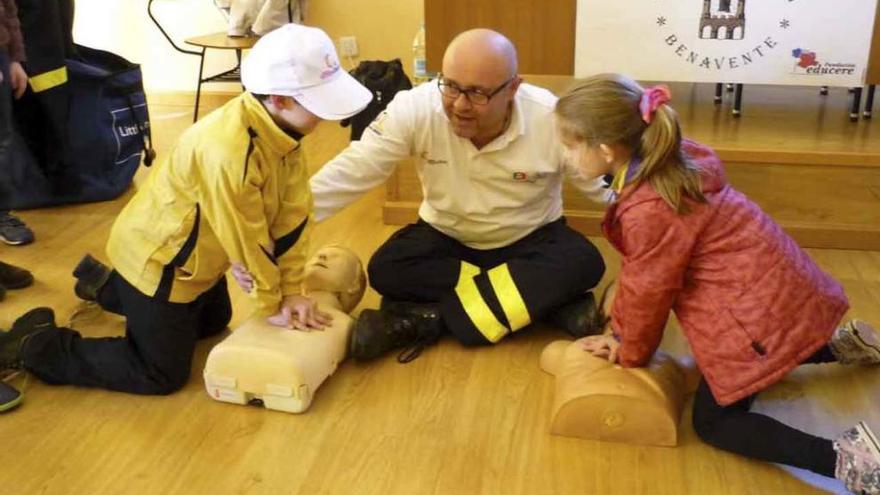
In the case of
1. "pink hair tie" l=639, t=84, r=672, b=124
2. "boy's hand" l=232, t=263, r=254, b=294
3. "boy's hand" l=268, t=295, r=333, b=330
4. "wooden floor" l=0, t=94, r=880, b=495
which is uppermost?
"pink hair tie" l=639, t=84, r=672, b=124

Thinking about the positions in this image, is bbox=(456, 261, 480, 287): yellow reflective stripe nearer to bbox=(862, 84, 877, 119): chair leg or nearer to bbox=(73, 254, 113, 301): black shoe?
bbox=(73, 254, 113, 301): black shoe

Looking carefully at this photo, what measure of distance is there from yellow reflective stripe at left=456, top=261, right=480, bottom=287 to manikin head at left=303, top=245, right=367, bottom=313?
24cm

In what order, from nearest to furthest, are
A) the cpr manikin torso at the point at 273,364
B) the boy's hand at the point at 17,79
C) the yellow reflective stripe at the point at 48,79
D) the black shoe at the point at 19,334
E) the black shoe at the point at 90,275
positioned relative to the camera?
the cpr manikin torso at the point at 273,364
the black shoe at the point at 19,334
the black shoe at the point at 90,275
the boy's hand at the point at 17,79
the yellow reflective stripe at the point at 48,79

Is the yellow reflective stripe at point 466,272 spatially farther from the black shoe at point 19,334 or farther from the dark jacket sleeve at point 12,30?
the dark jacket sleeve at point 12,30

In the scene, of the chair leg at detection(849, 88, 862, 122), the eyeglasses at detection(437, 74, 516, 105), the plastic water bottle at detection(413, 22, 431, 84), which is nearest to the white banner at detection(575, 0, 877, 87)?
the chair leg at detection(849, 88, 862, 122)

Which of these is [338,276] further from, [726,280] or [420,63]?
[420,63]

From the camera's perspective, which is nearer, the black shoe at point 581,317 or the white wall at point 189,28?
the black shoe at point 581,317

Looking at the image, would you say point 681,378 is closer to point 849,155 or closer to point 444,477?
point 444,477

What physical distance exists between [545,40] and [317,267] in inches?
40.4

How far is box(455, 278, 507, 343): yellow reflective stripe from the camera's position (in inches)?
71.4

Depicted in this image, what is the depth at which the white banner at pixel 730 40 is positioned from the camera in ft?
7.54

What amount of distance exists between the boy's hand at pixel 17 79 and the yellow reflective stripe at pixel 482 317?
1400 millimetres

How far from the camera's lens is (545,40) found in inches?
96.5

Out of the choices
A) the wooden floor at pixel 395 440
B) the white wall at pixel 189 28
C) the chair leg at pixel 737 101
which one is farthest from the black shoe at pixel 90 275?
the white wall at pixel 189 28
